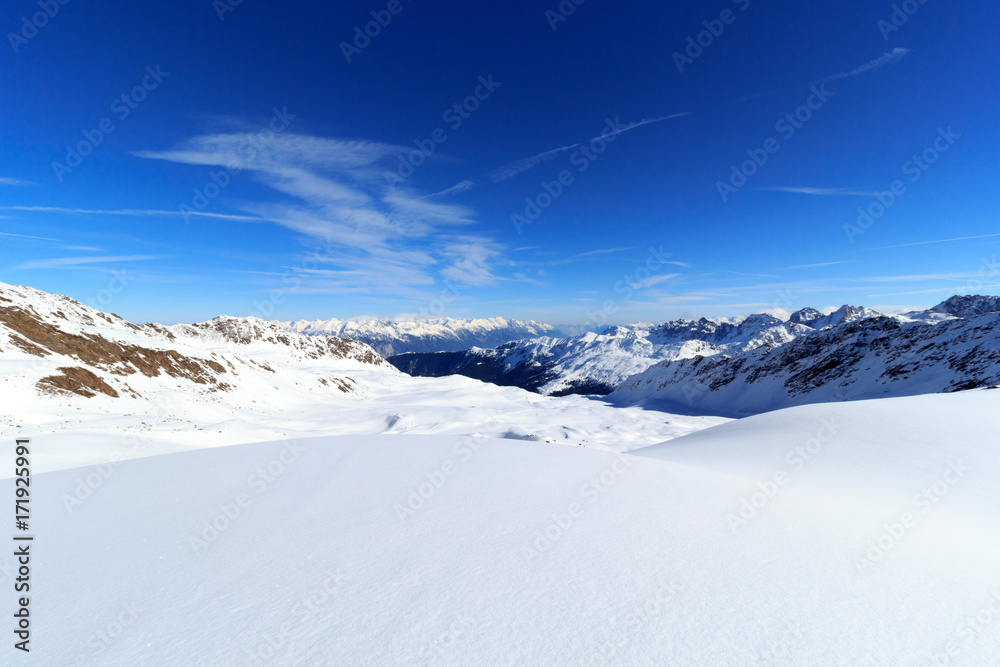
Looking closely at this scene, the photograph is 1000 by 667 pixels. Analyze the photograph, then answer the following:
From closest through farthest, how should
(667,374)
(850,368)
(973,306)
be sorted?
1. (850,368)
2. (667,374)
3. (973,306)

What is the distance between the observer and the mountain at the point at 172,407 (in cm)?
1623

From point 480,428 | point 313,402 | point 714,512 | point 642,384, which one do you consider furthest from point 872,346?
point 313,402

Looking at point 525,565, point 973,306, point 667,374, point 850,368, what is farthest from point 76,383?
point 973,306

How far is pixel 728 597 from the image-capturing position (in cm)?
303

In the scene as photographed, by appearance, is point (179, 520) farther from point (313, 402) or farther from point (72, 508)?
point (313, 402)

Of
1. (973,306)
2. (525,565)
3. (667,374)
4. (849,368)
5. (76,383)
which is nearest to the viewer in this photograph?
(525,565)

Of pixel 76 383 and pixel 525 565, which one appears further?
pixel 76 383

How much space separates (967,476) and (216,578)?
35.4 ft

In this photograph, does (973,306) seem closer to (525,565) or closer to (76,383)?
(525,565)

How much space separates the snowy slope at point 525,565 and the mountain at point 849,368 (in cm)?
5669

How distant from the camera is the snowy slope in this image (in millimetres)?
2646

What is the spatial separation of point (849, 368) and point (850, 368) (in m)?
0.16

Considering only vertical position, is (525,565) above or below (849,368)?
below

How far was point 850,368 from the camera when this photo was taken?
197ft
